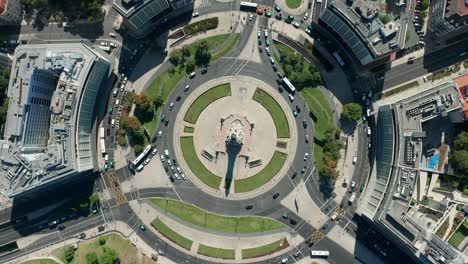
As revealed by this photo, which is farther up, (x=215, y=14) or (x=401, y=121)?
(x=215, y=14)

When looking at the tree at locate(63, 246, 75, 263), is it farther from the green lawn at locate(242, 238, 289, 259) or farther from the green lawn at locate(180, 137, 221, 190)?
the green lawn at locate(242, 238, 289, 259)

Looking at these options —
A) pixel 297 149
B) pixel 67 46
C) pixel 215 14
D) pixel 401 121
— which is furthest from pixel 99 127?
pixel 401 121

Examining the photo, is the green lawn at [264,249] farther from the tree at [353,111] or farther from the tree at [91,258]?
the tree at [91,258]

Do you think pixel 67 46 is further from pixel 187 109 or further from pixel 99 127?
pixel 187 109

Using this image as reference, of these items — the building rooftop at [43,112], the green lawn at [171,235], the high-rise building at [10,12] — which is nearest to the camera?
the building rooftop at [43,112]

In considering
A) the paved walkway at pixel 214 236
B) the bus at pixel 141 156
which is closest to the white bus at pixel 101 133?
the bus at pixel 141 156

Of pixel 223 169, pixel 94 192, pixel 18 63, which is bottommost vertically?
pixel 94 192

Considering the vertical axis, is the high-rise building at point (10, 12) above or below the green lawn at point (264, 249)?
above
